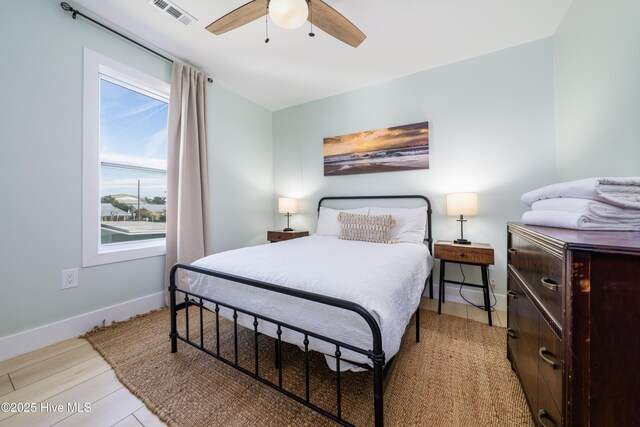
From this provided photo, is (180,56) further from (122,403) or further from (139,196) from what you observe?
(122,403)

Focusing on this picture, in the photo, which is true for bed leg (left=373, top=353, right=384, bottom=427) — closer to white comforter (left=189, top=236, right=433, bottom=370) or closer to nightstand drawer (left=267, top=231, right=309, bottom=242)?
white comforter (left=189, top=236, right=433, bottom=370)

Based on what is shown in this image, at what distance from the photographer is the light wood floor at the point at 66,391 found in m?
1.17

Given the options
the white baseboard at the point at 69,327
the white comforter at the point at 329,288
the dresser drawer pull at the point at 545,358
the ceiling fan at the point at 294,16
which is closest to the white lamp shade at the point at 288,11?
the ceiling fan at the point at 294,16

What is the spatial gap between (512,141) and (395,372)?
2423mm

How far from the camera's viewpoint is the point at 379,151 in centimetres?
302

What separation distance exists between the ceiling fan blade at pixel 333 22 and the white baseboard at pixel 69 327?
9.29 feet

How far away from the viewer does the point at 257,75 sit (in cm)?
288

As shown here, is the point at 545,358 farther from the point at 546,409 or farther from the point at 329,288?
the point at 329,288

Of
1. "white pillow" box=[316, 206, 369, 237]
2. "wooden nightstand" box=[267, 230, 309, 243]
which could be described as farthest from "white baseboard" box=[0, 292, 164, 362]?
"white pillow" box=[316, 206, 369, 237]

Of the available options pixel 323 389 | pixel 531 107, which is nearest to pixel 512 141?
pixel 531 107

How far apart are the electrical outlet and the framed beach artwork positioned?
276 centimetres

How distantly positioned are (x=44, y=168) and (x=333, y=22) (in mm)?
2355

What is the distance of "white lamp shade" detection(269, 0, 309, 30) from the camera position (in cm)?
134

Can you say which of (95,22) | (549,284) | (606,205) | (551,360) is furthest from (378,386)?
(95,22)
